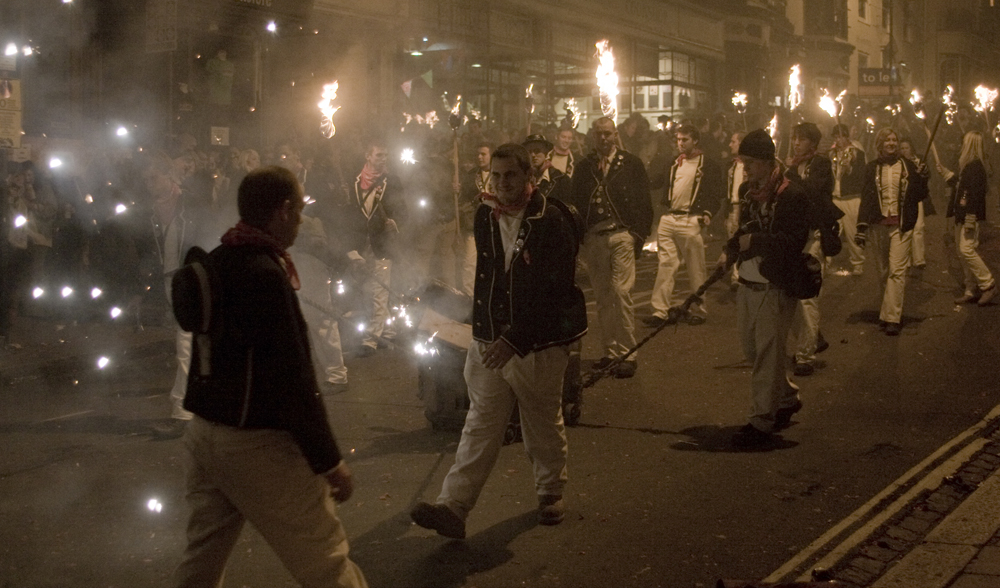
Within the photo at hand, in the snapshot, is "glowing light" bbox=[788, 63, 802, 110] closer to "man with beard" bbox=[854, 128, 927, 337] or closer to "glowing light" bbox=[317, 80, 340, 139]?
"glowing light" bbox=[317, 80, 340, 139]

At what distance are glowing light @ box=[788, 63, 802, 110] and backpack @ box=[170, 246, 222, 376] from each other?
122 feet

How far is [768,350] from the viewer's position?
6.64m

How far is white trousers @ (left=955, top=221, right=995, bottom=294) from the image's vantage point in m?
12.1

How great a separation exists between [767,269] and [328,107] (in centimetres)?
1138

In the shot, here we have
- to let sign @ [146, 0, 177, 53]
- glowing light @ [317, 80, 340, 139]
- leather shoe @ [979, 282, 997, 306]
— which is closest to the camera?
leather shoe @ [979, 282, 997, 306]

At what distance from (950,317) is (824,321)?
1372mm

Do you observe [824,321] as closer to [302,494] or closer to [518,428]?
[518,428]

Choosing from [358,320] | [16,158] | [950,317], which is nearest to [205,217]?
[358,320]

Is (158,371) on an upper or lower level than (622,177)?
lower

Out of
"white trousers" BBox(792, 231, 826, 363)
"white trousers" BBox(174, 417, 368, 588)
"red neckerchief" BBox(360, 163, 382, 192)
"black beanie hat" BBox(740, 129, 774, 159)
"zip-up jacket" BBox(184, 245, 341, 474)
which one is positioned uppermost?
"black beanie hat" BBox(740, 129, 774, 159)

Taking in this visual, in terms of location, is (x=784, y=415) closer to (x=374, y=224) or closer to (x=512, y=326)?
(x=512, y=326)

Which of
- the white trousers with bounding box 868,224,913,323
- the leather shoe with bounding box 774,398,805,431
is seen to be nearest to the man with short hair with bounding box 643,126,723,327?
the white trousers with bounding box 868,224,913,323

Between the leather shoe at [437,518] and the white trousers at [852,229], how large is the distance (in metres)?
11.0

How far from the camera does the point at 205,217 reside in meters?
7.30
